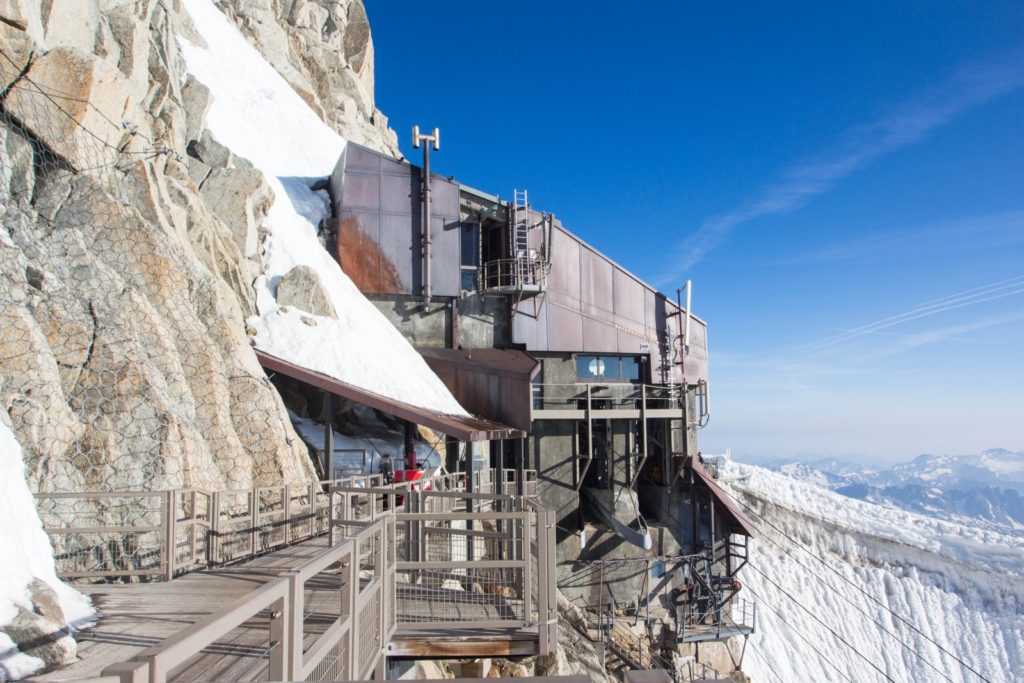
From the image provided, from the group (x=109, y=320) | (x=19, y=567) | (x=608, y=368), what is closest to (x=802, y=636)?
(x=608, y=368)

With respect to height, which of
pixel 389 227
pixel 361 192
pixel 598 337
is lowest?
pixel 598 337

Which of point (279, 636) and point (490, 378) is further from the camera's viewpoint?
point (490, 378)

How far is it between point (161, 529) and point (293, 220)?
18.0 meters

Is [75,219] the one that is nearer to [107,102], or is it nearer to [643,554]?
[107,102]

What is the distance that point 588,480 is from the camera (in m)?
27.4

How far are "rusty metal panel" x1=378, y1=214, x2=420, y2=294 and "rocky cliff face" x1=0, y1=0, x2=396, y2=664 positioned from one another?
5259 mm

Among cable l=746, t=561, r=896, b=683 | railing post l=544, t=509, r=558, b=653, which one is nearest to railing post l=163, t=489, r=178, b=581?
railing post l=544, t=509, r=558, b=653

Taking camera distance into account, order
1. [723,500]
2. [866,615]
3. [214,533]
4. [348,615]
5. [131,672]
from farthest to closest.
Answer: [866,615]
[723,500]
[214,533]
[348,615]
[131,672]

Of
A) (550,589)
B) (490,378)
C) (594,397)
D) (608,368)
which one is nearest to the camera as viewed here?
(550,589)

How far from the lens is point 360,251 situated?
83.4 feet

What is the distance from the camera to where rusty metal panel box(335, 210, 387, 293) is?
25.3 m

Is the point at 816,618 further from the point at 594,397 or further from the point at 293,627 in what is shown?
the point at 293,627

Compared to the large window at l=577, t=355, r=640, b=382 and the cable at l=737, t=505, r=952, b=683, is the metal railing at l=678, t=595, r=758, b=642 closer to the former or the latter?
the large window at l=577, t=355, r=640, b=382

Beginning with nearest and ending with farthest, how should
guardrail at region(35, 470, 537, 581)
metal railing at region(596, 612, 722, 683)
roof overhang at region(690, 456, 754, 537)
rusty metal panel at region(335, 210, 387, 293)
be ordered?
guardrail at region(35, 470, 537, 581) < metal railing at region(596, 612, 722, 683) < rusty metal panel at region(335, 210, 387, 293) < roof overhang at region(690, 456, 754, 537)
